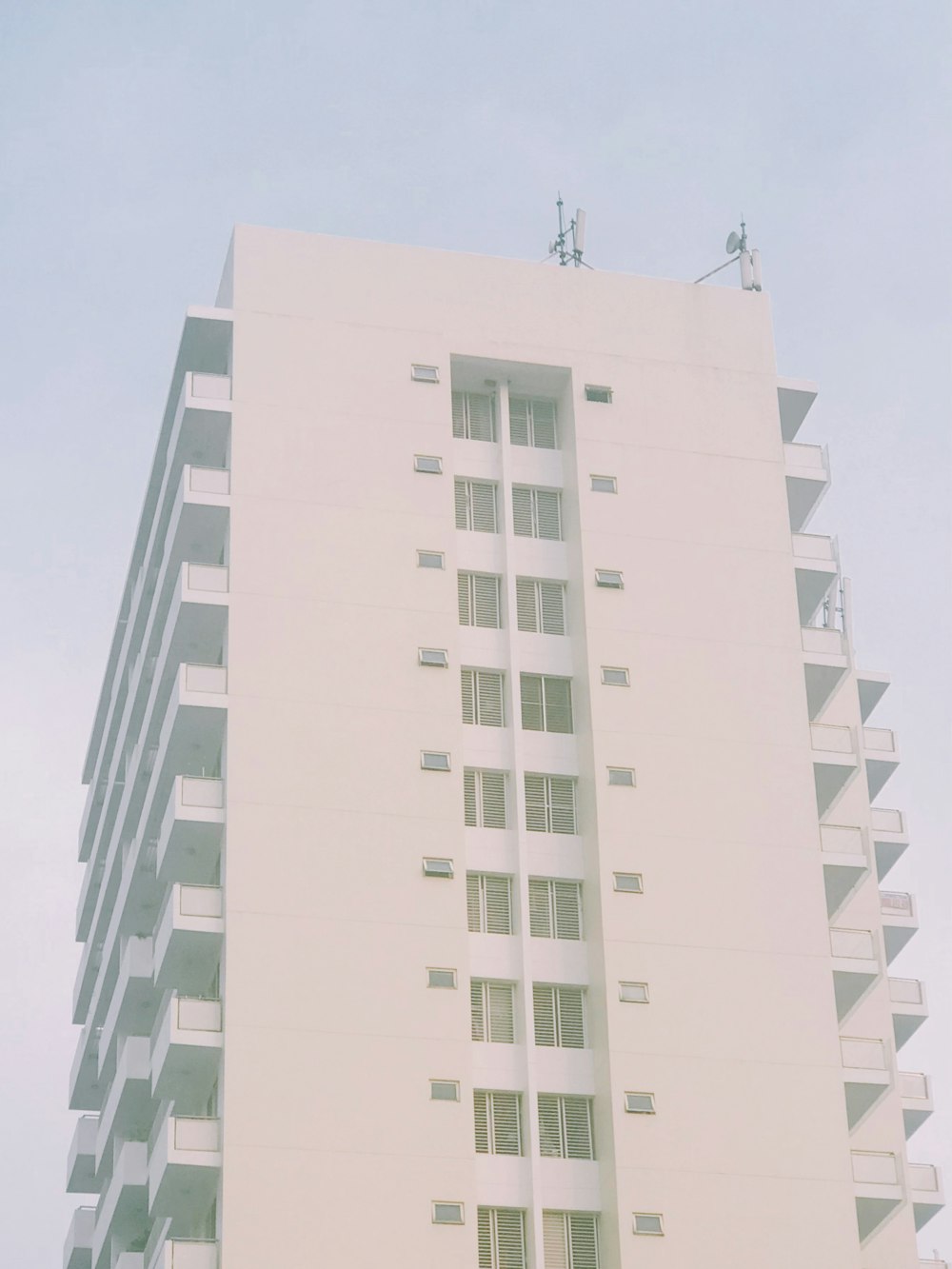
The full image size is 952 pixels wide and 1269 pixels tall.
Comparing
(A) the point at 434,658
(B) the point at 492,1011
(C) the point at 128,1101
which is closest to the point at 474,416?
(A) the point at 434,658

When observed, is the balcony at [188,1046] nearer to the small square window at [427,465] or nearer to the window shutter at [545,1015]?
the window shutter at [545,1015]

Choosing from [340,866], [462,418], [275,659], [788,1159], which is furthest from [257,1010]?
[462,418]

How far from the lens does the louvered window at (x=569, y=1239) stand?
5659 cm

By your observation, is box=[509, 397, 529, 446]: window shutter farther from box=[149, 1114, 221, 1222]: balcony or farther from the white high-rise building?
box=[149, 1114, 221, 1222]: balcony

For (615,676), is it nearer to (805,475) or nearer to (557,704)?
(557,704)

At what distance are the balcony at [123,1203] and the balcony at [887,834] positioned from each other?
23.0m

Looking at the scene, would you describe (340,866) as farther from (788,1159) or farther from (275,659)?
(788,1159)

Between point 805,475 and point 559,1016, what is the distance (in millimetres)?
18308

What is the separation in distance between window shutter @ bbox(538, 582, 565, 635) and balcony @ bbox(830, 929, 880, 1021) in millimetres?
11197

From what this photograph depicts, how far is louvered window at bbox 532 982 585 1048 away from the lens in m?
59.1

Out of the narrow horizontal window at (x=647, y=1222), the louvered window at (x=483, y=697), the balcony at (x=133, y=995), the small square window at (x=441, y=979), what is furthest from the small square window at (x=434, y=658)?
the narrow horizontal window at (x=647, y=1222)

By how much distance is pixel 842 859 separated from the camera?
206ft

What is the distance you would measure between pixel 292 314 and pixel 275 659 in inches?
426

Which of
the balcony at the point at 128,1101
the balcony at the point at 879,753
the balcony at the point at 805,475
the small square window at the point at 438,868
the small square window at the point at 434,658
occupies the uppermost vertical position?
the balcony at the point at 805,475
